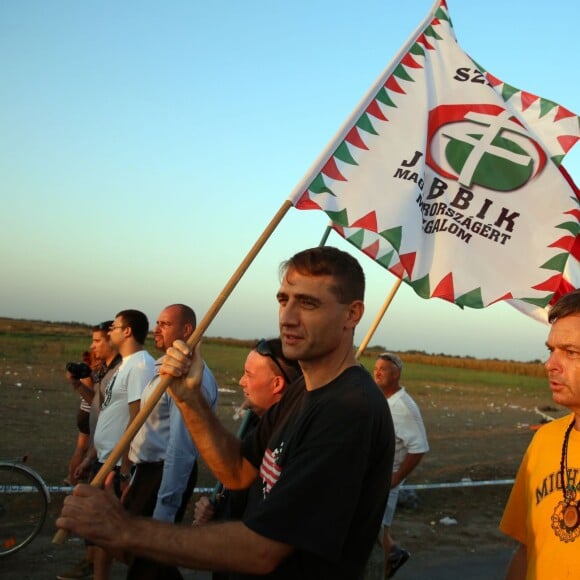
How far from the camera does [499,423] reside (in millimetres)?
21281

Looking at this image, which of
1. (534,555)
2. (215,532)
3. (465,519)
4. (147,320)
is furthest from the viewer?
(465,519)

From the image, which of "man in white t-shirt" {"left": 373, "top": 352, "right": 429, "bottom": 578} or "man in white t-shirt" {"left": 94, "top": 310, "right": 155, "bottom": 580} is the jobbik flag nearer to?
"man in white t-shirt" {"left": 373, "top": 352, "right": 429, "bottom": 578}

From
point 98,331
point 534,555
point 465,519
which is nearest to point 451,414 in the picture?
point 465,519

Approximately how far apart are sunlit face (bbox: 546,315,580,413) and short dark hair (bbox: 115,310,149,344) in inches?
165

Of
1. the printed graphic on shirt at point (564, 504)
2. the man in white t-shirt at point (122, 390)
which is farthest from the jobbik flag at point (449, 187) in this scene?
the man in white t-shirt at point (122, 390)

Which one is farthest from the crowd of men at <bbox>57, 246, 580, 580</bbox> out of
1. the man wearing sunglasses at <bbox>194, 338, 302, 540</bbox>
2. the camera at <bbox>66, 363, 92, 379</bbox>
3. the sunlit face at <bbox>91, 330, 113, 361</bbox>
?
the camera at <bbox>66, 363, 92, 379</bbox>

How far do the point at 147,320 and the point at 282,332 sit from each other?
4225mm

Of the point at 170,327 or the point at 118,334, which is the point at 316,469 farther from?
the point at 118,334

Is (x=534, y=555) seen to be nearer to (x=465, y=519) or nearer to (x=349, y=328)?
(x=349, y=328)

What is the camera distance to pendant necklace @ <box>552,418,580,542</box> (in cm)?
266

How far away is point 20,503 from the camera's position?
6.86 meters

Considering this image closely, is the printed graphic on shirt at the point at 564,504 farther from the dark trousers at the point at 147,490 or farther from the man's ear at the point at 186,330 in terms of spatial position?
the man's ear at the point at 186,330

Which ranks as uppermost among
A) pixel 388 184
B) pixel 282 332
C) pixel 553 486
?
pixel 388 184

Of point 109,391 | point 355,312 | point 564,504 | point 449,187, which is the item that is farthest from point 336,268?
point 109,391
